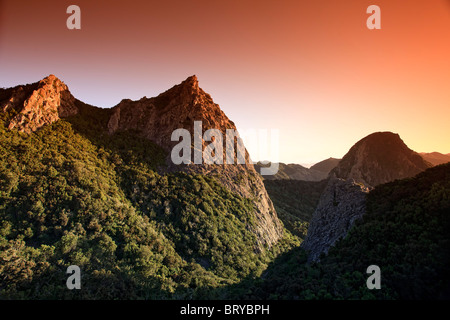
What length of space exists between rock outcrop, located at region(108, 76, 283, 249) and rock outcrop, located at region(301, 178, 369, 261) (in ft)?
47.0

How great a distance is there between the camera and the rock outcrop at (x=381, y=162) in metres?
96.6

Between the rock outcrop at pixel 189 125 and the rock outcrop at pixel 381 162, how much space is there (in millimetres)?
69972

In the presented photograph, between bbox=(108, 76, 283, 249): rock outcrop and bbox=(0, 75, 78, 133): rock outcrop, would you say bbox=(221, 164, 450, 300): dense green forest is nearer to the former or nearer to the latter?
bbox=(108, 76, 283, 249): rock outcrop

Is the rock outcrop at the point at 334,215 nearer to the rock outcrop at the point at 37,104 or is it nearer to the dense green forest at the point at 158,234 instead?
the dense green forest at the point at 158,234

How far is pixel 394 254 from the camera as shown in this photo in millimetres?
16891

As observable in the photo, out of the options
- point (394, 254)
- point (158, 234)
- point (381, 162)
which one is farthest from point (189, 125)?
point (381, 162)

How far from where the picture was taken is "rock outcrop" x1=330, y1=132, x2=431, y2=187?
317 feet

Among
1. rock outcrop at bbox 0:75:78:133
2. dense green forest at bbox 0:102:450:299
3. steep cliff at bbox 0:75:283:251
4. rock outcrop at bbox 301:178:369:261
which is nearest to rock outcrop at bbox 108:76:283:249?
steep cliff at bbox 0:75:283:251

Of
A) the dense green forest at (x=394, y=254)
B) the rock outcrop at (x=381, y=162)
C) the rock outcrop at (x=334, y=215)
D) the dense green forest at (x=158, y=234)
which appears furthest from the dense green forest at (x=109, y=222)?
the rock outcrop at (x=381, y=162)

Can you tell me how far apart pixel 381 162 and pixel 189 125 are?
9676 centimetres

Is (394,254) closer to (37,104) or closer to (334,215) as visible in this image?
(334,215)

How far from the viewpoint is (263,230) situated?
1678 inches
